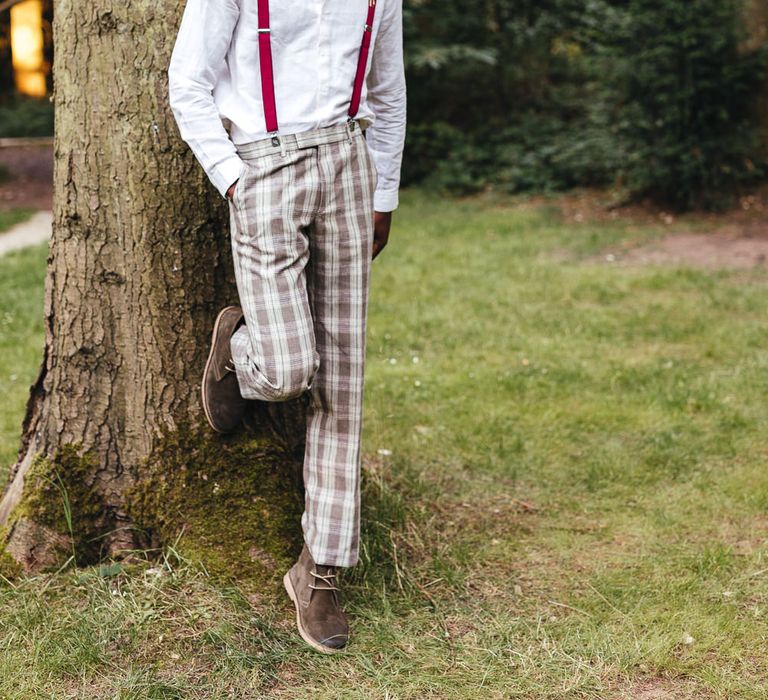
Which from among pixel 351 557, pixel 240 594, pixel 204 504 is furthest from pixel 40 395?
pixel 351 557

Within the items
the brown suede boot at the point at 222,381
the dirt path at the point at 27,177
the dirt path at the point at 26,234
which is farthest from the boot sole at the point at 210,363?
the dirt path at the point at 27,177

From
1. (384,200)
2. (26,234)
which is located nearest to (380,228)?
(384,200)

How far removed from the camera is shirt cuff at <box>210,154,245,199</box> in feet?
8.61

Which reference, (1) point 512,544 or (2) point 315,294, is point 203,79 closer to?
(2) point 315,294

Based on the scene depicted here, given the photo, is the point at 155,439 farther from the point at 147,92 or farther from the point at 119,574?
the point at 147,92

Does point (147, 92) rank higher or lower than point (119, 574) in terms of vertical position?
higher

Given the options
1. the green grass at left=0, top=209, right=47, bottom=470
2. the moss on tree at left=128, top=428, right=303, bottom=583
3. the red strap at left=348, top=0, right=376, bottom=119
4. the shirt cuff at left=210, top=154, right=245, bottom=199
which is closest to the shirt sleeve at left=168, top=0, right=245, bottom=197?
the shirt cuff at left=210, top=154, right=245, bottom=199

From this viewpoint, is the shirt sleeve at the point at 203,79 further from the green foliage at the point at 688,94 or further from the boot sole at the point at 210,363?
the green foliage at the point at 688,94

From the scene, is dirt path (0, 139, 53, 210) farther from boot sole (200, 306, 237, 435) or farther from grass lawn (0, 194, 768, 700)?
boot sole (200, 306, 237, 435)

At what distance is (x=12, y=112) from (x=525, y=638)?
17.7m

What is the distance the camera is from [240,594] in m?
3.04

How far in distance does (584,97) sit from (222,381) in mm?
11935

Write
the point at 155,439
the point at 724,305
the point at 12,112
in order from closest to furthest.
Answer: the point at 155,439 < the point at 724,305 < the point at 12,112

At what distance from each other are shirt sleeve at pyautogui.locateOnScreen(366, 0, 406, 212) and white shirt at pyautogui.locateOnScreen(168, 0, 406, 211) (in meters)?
0.27
